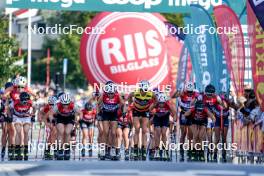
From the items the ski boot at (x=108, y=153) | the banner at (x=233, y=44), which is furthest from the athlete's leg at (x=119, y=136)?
the banner at (x=233, y=44)

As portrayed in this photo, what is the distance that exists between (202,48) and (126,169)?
7.52m

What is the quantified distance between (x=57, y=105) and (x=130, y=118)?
2453mm

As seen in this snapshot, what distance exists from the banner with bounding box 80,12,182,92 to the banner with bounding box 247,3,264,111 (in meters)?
13.6

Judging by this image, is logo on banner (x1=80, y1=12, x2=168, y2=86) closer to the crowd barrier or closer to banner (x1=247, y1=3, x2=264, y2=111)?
the crowd barrier

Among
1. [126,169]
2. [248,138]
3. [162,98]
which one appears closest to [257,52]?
[248,138]

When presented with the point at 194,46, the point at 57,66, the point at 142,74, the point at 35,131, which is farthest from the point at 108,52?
the point at 57,66

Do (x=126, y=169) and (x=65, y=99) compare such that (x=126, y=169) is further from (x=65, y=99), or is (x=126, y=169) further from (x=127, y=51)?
(x=127, y=51)

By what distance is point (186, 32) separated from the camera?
27.8 meters

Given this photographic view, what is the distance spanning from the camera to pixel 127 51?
35.6 meters

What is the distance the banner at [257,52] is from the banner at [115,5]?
473 cm

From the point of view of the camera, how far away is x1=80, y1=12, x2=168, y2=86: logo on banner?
114 feet

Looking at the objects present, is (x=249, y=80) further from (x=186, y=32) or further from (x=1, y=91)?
(x=1, y=91)

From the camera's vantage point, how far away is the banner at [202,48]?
25328 millimetres

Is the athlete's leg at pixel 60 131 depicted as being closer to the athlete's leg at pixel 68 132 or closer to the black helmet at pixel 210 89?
the athlete's leg at pixel 68 132
